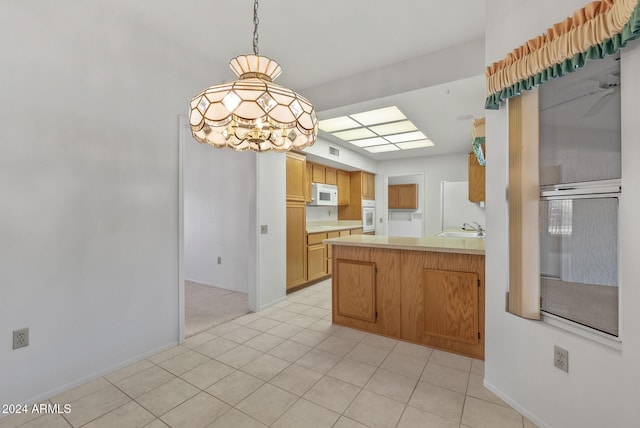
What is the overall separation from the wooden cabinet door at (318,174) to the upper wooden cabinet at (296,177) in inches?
32.6

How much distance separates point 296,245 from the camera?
4.23 m

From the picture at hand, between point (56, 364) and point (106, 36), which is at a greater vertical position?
point (106, 36)

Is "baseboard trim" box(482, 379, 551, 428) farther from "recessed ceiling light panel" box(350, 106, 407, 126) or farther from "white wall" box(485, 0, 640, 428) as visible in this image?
"recessed ceiling light panel" box(350, 106, 407, 126)

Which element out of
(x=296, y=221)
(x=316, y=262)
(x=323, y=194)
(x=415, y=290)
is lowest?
(x=316, y=262)

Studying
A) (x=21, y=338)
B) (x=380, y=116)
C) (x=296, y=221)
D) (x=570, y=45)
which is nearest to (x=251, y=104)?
(x=570, y=45)

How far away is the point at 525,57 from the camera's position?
1.53 m

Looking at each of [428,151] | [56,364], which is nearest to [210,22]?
[56,364]

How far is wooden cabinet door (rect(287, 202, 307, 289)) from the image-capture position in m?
4.11

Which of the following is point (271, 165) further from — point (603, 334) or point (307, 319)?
point (603, 334)

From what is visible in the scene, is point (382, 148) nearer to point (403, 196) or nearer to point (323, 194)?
point (323, 194)

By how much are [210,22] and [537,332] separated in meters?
3.09

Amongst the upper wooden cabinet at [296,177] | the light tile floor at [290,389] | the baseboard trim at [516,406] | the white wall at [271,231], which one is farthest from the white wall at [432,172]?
the baseboard trim at [516,406]

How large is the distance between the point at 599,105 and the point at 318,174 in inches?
169

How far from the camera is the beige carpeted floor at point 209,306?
3.09 metres
